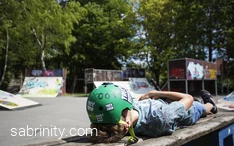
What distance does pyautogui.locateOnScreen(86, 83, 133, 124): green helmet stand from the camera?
6.51ft

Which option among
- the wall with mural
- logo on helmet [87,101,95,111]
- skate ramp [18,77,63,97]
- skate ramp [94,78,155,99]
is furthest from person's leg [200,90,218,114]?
skate ramp [94,78,155,99]

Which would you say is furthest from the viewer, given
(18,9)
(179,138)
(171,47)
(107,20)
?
(107,20)

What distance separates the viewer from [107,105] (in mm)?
1980

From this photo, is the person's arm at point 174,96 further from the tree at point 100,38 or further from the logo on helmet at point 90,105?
the tree at point 100,38

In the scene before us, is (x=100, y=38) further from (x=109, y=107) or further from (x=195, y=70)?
(x=109, y=107)

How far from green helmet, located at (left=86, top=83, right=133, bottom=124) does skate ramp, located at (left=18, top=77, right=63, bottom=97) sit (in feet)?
55.4

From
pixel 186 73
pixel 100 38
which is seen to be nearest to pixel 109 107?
pixel 186 73

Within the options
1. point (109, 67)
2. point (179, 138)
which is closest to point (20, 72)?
point (109, 67)

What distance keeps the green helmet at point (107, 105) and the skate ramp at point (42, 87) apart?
16886 mm

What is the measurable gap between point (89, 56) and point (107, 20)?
5.13 metres

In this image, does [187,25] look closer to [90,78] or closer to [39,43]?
[90,78]

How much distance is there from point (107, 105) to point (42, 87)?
1846cm

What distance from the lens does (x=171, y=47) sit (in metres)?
23.7

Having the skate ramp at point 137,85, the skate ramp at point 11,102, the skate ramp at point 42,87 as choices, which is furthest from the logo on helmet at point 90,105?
the skate ramp at point 137,85
